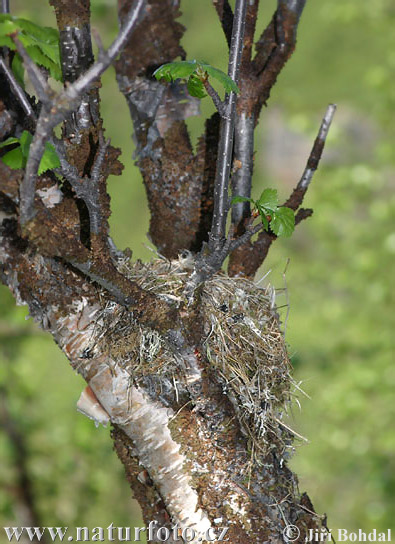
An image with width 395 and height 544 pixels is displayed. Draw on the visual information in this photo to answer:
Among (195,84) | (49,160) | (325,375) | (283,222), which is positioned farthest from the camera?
(325,375)

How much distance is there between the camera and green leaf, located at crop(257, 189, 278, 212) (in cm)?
149

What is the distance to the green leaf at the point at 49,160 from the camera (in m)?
1.16

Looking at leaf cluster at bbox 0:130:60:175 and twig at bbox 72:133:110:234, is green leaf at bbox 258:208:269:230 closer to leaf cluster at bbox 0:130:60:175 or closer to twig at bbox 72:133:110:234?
twig at bbox 72:133:110:234

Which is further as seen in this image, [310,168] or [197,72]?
[310,168]

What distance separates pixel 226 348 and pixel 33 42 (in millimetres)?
888

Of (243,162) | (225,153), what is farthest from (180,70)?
(243,162)

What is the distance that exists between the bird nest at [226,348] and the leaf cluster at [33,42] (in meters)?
0.59

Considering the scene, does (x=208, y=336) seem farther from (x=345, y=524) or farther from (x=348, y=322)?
(x=345, y=524)

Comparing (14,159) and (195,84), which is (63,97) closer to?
(14,159)

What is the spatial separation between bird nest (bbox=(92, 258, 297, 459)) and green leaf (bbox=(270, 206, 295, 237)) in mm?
256

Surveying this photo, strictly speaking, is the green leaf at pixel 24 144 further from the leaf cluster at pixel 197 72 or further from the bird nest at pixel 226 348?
the bird nest at pixel 226 348

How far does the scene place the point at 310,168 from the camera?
1.86 m

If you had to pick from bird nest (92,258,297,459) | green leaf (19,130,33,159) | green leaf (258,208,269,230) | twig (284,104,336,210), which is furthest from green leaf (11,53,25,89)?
twig (284,104,336,210)

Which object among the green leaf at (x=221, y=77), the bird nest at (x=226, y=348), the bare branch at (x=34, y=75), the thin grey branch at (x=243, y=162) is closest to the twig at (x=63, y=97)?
the bare branch at (x=34, y=75)
